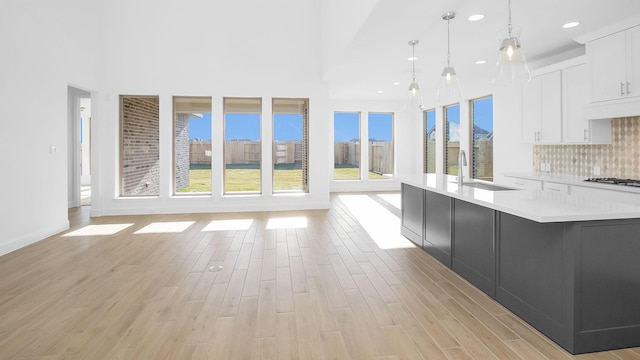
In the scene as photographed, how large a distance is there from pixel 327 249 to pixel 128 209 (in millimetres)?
4677

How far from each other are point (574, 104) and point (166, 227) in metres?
6.17

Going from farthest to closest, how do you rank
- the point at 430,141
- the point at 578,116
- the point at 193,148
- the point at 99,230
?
the point at 430,141, the point at 193,148, the point at 99,230, the point at 578,116

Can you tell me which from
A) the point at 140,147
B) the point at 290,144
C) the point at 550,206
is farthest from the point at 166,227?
the point at 550,206

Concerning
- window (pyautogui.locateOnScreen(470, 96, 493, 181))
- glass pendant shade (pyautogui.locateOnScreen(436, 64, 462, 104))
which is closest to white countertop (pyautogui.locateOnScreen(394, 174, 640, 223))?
glass pendant shade (pyautogui.locateOnScreen(436, 64, 462, 104))

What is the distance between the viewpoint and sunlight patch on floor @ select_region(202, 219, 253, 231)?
6180 millimetres

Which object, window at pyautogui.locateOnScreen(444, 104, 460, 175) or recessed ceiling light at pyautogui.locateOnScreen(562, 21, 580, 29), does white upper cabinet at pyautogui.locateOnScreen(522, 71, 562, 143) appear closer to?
recessed ceiling light at pyautogui.locateOnScreen(562, 21, 580, 29)

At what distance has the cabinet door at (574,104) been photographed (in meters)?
4.89

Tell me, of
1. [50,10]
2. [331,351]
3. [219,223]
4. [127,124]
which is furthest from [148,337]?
[127,124]

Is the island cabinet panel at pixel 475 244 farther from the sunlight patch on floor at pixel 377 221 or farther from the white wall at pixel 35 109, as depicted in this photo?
the white wall at pixel 35 109

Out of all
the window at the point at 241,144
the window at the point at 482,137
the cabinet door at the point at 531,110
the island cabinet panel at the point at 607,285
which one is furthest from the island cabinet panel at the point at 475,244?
the window at the point at 241,144

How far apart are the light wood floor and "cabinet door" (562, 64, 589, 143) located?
103 inches

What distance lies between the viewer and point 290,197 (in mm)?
8117

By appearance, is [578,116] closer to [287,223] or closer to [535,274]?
[535,274]

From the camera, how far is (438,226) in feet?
14.0
